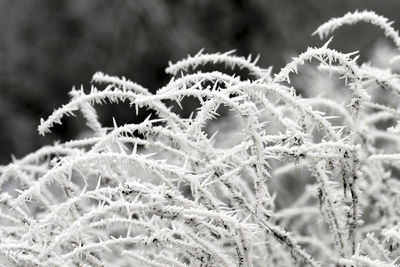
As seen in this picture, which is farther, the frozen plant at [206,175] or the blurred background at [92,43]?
the blurred background at [92,43]

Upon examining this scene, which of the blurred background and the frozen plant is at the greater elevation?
the blurred background

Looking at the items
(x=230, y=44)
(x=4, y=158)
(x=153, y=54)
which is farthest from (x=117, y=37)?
(x=4, y=158)

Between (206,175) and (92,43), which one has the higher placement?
(92,43)

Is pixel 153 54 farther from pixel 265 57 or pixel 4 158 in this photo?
pixel 4 158

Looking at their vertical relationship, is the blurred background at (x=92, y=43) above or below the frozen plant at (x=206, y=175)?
above

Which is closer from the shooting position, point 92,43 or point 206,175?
point 206,175

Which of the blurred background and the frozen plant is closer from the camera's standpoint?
the frozen plant

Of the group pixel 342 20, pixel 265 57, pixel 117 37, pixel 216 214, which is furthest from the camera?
pixel 265 57

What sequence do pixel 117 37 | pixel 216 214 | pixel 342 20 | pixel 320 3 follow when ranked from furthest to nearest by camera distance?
pixel 320 3 → pixel 117 37 → pixel 342 20 → pixel 216 214
